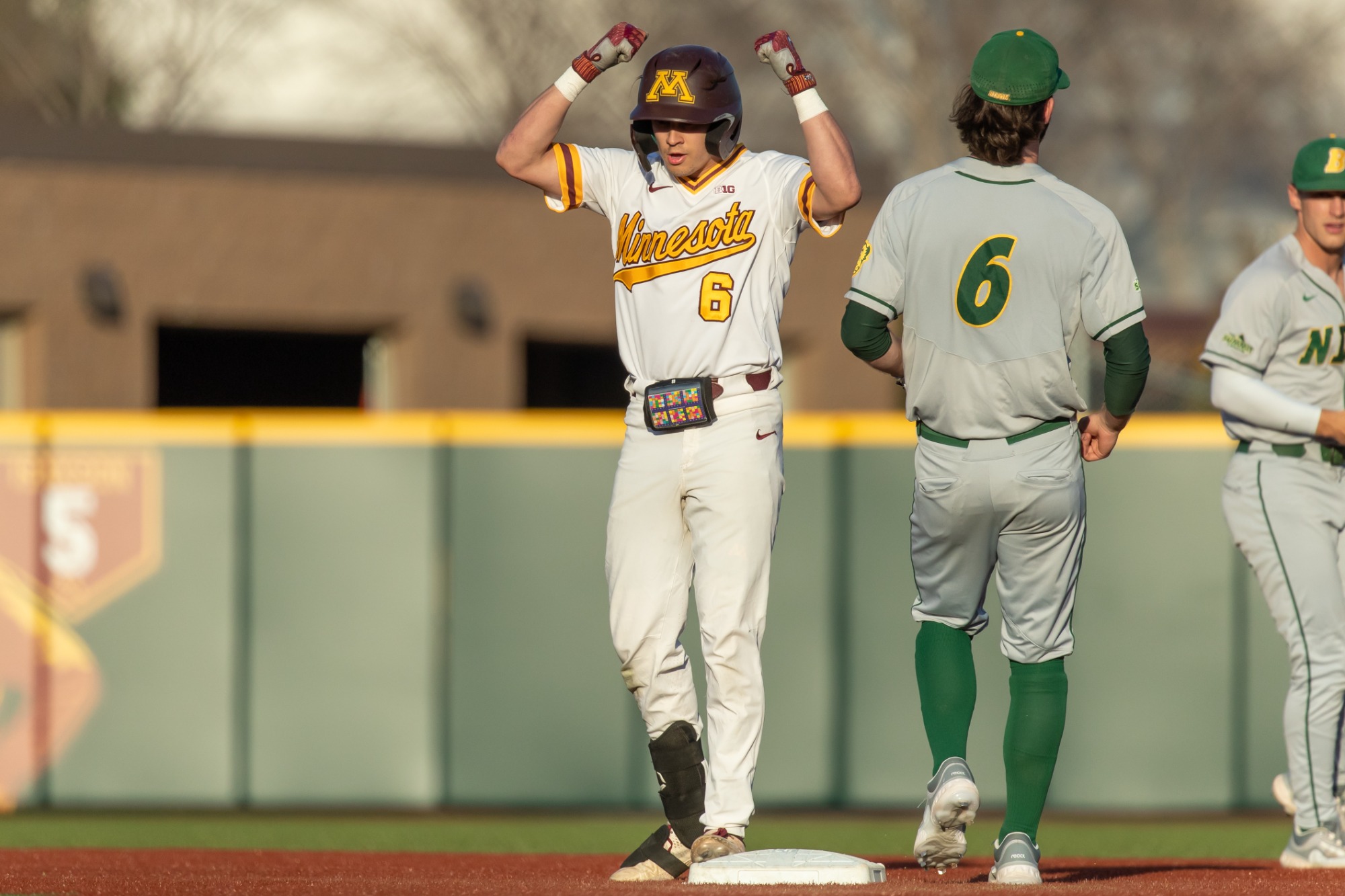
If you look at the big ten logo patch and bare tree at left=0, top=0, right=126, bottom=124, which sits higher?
bare tree at left=0, top=0, right=126, bottom=124

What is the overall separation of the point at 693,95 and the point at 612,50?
10.8 inches

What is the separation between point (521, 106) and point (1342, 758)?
25.3 metres

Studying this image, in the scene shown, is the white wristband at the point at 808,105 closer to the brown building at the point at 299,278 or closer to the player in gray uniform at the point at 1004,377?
the player in gray uniform at the point at 1004,377

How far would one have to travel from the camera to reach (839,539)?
9453 mm

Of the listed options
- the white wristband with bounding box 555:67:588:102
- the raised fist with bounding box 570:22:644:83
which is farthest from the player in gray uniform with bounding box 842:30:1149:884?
the white wristband with bounding box 555:67:588:102

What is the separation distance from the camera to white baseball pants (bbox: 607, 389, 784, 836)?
494 cm

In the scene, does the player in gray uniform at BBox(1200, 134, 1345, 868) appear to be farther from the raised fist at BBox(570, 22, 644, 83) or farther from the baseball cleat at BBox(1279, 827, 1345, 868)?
the raised fist at BBox(570, 22, 644, 83)

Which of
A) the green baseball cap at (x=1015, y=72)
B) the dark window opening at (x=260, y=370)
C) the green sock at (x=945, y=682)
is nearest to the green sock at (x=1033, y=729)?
the green sock at (x=945, y=682)

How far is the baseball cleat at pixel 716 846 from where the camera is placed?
15.9 feet

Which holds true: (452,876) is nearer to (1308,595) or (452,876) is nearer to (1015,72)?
(1015,72)

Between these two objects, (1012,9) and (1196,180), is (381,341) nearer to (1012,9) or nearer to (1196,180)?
(1012,9)

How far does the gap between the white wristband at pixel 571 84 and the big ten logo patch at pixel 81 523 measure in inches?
187

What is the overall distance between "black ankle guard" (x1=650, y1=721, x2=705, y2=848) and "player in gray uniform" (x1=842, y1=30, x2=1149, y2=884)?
66cm

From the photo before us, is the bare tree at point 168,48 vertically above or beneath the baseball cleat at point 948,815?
above
